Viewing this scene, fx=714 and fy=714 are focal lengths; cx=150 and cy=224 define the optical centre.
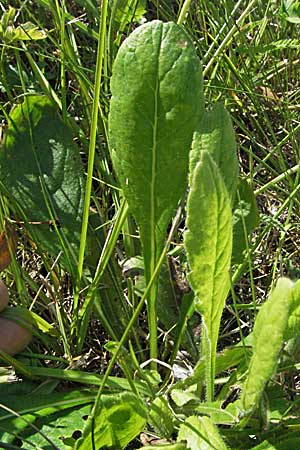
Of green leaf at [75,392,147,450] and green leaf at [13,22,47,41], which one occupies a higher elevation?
green leaf at [13,22,47,41]

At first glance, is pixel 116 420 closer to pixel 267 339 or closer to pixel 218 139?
pixel 267 339

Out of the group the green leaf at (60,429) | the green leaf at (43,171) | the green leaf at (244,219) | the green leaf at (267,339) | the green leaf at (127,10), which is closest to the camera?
the green leaf at (267,339)

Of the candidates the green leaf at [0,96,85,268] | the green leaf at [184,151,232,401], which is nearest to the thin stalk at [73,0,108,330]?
the green leaf at [0,96,85,268]

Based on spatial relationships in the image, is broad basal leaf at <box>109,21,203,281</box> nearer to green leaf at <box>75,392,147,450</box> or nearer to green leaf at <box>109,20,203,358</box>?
green leaf at <box>109,20,203,358</box>

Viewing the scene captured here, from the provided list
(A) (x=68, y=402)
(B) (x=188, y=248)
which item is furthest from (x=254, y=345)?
(A) (x=68, y=402)

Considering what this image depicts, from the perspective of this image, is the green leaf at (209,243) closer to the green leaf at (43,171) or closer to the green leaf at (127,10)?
the green leaf at (43,171)

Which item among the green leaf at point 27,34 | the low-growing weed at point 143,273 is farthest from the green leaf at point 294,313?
the green leaf at point 27,34
